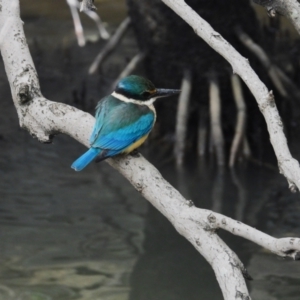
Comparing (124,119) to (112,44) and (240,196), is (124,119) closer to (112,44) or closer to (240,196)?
(240,196)

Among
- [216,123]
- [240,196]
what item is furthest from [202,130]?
[240,196]

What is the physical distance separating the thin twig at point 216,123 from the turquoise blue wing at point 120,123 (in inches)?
127

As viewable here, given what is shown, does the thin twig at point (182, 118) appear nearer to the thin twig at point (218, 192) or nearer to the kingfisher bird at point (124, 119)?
the thin twig at point (218, 192)

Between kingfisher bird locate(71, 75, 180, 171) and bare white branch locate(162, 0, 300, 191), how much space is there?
0.77 m

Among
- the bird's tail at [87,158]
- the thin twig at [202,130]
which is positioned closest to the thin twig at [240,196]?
the thin twig at [202,130]

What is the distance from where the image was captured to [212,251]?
8.79ft

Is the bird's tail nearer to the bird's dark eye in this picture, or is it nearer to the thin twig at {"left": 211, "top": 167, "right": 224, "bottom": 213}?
the bird's dark eye

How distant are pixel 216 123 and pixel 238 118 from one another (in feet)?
0.81

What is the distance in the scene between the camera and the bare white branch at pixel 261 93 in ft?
8.45

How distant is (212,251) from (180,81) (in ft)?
15.9

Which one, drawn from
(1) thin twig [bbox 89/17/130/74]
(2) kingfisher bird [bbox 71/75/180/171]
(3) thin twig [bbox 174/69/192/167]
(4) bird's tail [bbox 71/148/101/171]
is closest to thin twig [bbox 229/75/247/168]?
(3) thin twig [bbox 174/69/192/167]

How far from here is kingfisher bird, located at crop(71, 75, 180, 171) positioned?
11.8 ft

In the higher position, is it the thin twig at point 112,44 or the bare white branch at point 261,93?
the bare white branch at point 261,93

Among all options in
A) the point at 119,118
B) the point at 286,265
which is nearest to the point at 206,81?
A: the point at 286,265
